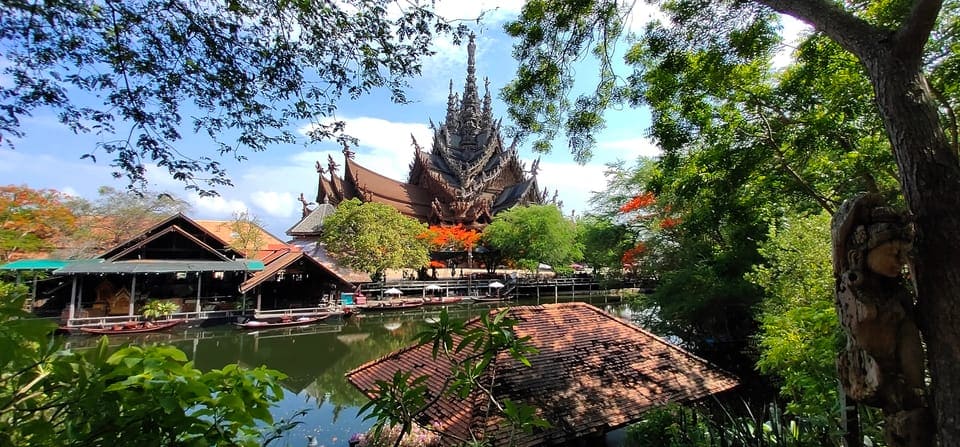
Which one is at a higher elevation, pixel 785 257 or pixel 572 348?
pixel 785 257

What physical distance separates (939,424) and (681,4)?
170 inches

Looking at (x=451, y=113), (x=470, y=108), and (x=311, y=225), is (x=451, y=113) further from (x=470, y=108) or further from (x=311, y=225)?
(x=311, y=225)

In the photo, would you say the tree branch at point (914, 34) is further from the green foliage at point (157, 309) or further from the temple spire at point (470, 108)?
the temple spire at point (470, 108)

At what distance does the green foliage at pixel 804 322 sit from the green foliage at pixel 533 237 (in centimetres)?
1597

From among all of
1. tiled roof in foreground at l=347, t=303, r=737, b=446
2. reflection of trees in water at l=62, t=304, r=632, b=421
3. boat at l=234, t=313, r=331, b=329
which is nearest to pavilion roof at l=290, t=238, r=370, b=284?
boat at l=234, t=313, r=331, b=329

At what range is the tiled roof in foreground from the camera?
4.18 meters

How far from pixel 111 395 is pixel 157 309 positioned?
16.7 metres

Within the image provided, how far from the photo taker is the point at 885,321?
5.90 ft

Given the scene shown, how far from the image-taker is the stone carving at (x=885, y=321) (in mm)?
1794

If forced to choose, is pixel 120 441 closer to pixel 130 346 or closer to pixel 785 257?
pixel 130 346

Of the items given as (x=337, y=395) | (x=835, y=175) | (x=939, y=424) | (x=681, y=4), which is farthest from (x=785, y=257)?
(x=337, y=395)

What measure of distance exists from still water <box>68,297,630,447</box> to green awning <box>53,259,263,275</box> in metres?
2.07

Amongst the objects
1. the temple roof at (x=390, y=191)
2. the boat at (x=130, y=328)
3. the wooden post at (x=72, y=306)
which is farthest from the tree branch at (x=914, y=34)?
the temple roof at (x=390, y=191)

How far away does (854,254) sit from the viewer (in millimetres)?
1886
